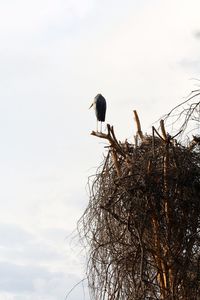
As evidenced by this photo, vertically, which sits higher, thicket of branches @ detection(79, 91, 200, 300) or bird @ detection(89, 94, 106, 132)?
bird @ detection(89, 94, 106, 132)

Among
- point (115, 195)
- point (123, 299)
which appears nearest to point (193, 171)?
point (115, 195)

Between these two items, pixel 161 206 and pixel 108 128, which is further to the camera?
pixel 108 128

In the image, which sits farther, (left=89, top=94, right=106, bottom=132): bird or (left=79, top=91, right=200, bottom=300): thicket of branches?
(left=89, top=94, right=106, bottom=132): bird

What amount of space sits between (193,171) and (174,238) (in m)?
0.63

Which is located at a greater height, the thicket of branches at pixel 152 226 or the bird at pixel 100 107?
the bird at pixel 100 107

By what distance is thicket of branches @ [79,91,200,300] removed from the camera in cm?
721

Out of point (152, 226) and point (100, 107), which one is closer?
point (152, 226)

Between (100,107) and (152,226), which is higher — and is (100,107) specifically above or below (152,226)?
above

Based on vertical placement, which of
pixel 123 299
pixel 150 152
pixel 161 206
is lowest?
pixel 123 299

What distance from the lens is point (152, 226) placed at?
24.1 feet

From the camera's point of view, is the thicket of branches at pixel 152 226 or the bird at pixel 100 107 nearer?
the thicket of branches at pixel 152 226

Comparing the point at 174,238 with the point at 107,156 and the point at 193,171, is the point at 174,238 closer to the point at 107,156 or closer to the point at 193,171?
the point at 193,171

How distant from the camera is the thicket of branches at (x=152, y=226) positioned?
284 inches

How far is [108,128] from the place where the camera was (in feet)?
25.5
